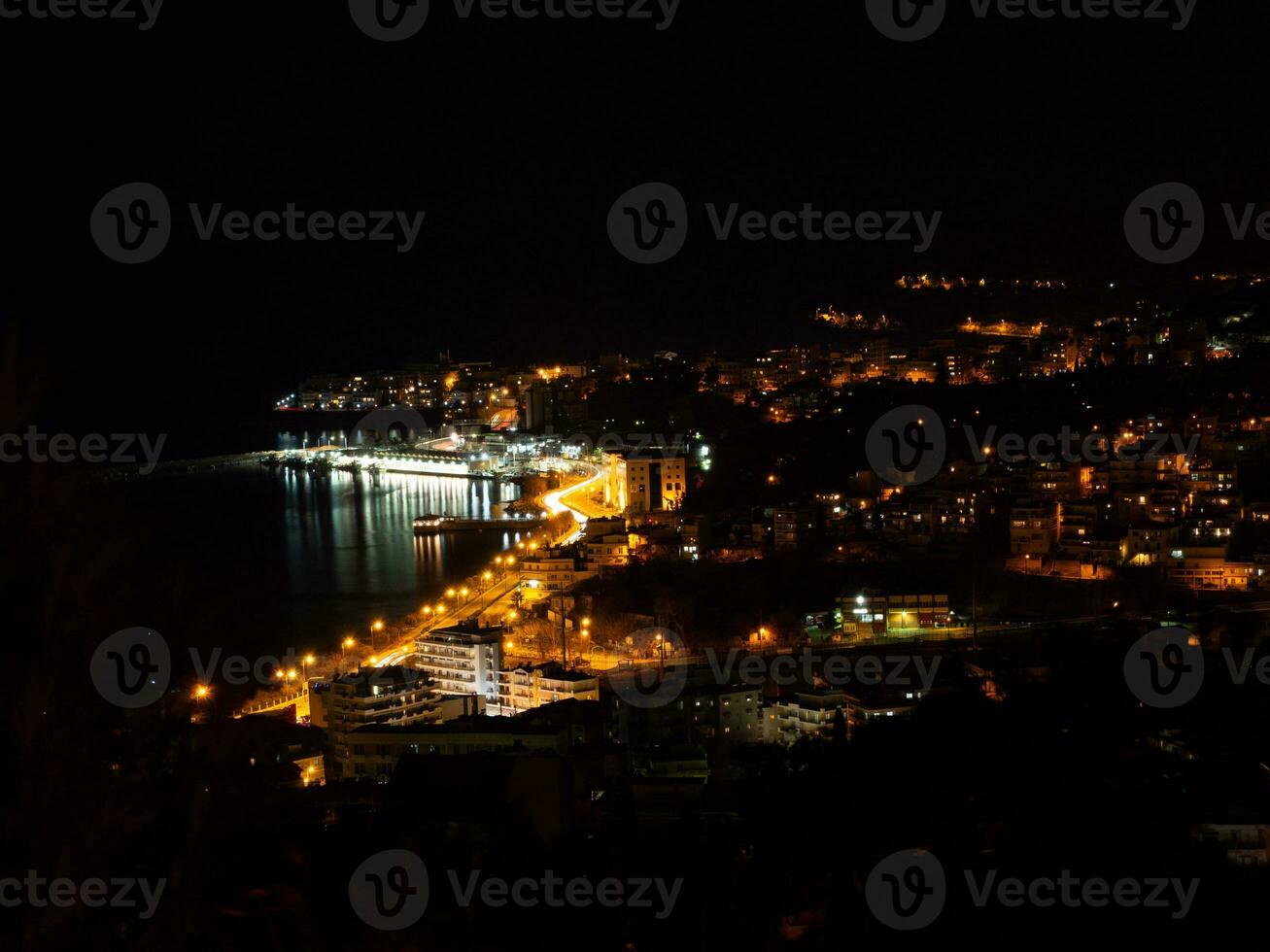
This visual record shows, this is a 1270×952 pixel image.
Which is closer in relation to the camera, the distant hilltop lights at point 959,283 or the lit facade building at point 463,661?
the lit facade building at point 463,661

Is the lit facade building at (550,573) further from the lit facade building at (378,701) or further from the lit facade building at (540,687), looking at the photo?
the lit facade building at (378,701)

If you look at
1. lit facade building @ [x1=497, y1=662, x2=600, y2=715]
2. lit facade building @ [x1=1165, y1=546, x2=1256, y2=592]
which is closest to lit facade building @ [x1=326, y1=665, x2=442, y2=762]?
lit facade building @ [x1=497, y1=662, x2=600, y2=715]

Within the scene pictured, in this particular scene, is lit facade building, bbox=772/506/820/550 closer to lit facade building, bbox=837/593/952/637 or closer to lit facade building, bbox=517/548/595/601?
lit facade building, bbox=517/548/595/601

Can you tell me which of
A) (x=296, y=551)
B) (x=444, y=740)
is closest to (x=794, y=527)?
(x=444, y=740)

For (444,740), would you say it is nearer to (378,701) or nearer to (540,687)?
(378,701)

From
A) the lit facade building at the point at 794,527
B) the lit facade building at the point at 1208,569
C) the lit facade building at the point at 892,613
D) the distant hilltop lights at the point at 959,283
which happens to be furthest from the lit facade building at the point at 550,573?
the distant hilltop lights at the point at 959,283
